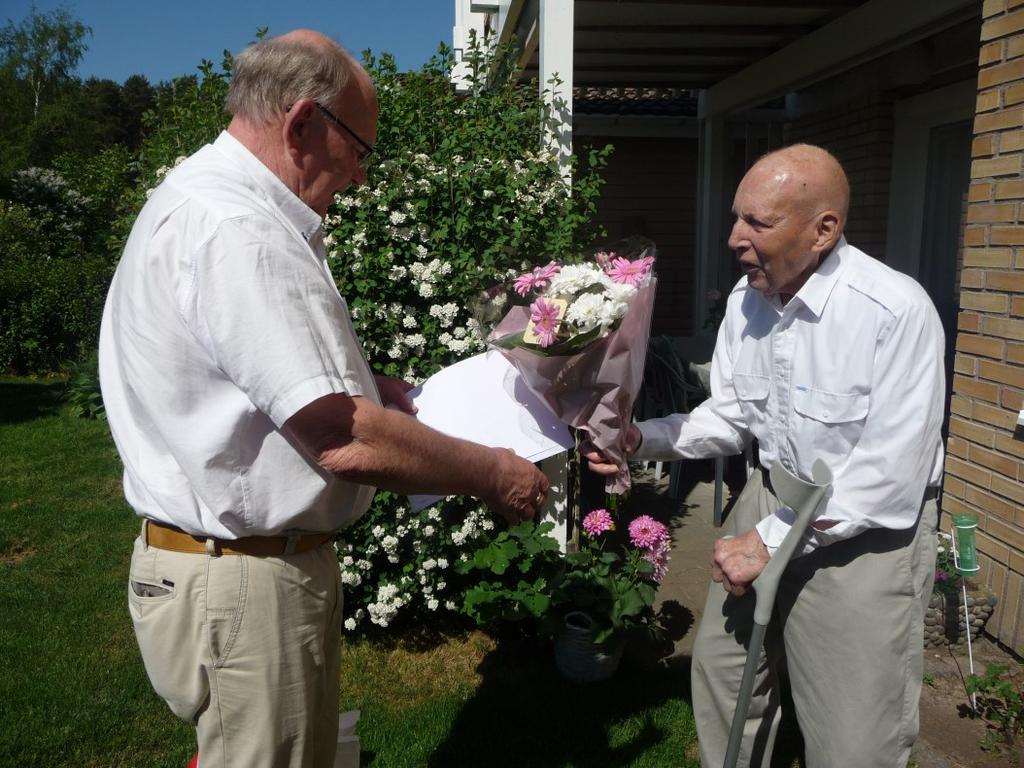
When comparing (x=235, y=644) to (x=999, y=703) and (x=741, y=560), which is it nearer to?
(x=741, y=560)

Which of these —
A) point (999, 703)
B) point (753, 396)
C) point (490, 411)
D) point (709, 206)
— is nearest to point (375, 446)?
point (490, 411)

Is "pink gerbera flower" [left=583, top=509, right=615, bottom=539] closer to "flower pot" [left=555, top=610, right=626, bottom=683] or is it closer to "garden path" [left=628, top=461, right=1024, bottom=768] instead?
"flower pot" [left=555, top=610, right=626, bottom=683]

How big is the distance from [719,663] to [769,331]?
1069 mm

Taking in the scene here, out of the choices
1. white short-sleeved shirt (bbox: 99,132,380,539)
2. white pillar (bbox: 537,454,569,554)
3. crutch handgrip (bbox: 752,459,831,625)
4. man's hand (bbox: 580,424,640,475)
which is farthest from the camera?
white pillar (bbox: 537,454,569,554)

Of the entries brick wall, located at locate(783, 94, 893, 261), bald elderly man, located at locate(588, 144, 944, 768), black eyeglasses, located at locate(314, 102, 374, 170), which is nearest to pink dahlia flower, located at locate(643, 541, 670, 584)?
bald elderly man, located at locate(588, 144, 944, 768)

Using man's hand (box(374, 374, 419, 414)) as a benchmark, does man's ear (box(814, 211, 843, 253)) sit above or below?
above

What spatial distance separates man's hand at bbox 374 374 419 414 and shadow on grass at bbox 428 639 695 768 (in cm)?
172

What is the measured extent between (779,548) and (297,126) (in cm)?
156

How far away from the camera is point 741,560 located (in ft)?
7.77

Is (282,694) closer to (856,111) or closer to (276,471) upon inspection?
(276,471)

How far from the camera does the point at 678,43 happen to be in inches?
288

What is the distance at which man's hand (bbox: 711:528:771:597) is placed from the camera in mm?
2346

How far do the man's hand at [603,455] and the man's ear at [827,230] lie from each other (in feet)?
2.58

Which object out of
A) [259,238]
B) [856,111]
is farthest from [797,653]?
[856,111]
